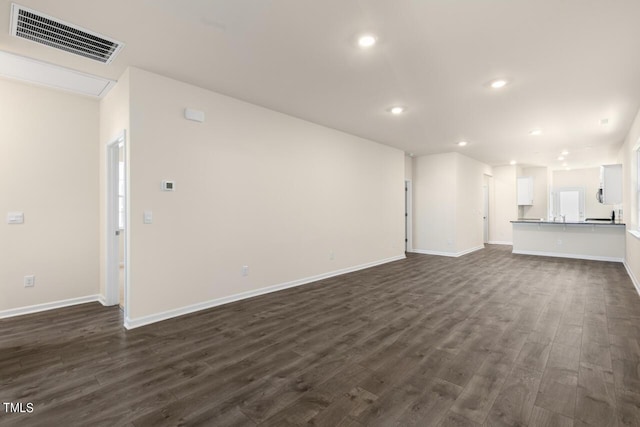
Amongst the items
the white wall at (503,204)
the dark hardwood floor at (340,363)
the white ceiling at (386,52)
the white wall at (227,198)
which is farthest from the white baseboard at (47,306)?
the white wall at (503,204)

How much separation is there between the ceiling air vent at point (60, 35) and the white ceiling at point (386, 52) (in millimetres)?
71

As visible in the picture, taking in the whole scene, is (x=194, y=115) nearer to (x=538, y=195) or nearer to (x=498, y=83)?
(x=498, y=83)

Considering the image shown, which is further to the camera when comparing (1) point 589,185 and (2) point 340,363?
(1) point 589,185

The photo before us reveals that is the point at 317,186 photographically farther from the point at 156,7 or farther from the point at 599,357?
the point at 599,357

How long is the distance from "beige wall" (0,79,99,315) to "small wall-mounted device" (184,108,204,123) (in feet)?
5.49

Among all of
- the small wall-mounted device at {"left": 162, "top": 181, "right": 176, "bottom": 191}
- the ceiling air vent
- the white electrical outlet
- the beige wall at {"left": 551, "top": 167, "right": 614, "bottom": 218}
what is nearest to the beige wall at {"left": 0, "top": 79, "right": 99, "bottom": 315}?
the white electrical outlet

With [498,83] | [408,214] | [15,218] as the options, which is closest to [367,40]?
[498,83]

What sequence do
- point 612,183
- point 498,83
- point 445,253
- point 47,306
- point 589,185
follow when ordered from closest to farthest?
point 498,83 → point 47,306 → point 612,183 → point 445,253 → point 589,185

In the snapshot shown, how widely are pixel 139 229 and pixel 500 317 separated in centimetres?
425

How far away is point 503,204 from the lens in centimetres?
1048

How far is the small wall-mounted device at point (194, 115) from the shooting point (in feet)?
11.8

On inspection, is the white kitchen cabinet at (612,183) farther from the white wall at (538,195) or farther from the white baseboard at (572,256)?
the white wall at (538,195)

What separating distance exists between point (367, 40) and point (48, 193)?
14.3 ft

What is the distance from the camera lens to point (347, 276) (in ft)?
18.3
